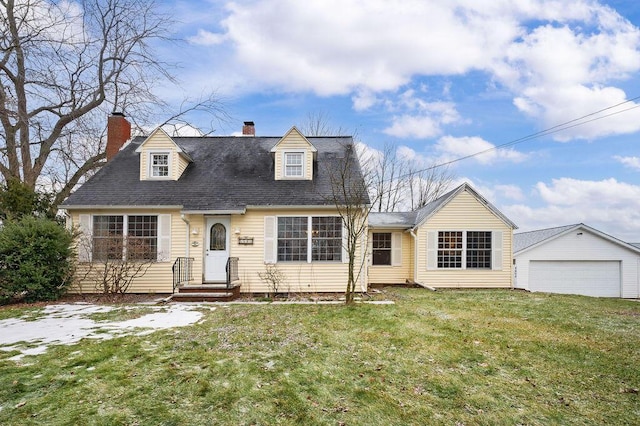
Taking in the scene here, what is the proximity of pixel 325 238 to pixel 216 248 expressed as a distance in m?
3.83

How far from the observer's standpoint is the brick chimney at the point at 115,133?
1536 cm

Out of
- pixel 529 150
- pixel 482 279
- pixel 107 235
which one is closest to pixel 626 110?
pixel 529 150

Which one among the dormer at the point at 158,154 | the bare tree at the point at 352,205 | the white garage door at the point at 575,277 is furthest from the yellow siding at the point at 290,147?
the white garage door at the point at 575,277

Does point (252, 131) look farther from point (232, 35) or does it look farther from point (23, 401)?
point (23, 401)

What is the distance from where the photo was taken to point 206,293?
11109 mm

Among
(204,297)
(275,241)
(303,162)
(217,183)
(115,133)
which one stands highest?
(115,133)

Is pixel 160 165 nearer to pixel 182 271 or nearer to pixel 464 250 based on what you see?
pixel 182 271

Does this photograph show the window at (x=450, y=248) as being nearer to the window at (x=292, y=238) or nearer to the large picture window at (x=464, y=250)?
the large picture window at (x=464, y=250)

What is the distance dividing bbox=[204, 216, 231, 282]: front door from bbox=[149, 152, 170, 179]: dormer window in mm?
2943

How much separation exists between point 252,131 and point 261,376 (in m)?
13.8

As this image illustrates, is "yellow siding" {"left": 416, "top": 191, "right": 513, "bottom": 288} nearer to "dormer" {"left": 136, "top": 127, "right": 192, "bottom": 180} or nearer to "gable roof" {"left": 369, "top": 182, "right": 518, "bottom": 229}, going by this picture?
"gable roof" {"left": 369, "top": 182, "right": 518, "bottom": 229}

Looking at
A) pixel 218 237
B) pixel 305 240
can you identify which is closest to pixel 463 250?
pixel 305 240

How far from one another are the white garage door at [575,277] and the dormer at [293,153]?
510 inches

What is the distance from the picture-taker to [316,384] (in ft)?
14.9
